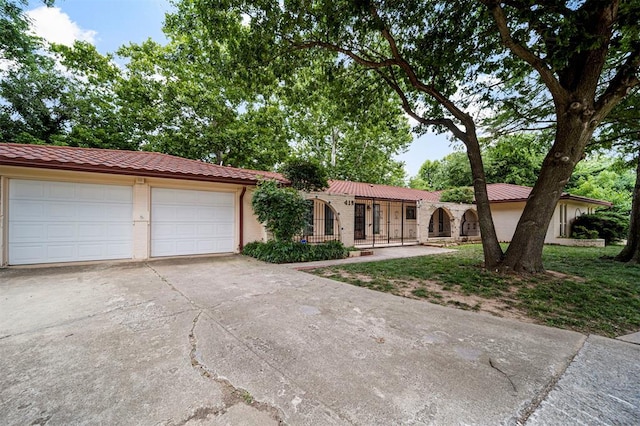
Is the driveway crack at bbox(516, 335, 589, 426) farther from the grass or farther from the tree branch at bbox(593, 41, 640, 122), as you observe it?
the tree branch at bbox(593, 41, 640, 122)

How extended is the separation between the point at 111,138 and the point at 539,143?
20.9 meters

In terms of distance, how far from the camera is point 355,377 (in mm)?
2156

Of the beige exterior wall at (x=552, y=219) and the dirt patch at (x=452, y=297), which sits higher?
the beige exterior wall at (x=552, y=219)

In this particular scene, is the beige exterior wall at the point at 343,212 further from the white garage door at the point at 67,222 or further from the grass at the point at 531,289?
the white garage door at the point at 67,222

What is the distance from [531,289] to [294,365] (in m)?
5.21

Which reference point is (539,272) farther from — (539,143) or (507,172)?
(507,172)

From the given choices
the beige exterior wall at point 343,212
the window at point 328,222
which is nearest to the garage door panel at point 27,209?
the beige exterior wall at point 343,212

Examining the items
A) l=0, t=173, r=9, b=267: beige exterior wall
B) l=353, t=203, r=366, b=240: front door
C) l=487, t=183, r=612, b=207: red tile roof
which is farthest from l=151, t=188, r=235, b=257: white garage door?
l=487, t=183, r=612, b=207: red tile roof

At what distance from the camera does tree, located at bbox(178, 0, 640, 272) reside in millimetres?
4902

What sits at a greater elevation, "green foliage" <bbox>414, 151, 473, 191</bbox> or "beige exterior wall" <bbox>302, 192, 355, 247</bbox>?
"green foliage" <bbox>414, 151, 473, 191</bbox>

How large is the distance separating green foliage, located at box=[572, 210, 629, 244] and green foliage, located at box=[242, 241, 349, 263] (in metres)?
14.1

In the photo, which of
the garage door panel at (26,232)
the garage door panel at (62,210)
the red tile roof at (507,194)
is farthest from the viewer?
the red tile roof at (507,194)

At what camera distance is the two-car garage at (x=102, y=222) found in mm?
6398

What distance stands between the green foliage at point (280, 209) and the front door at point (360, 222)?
21.9ft
